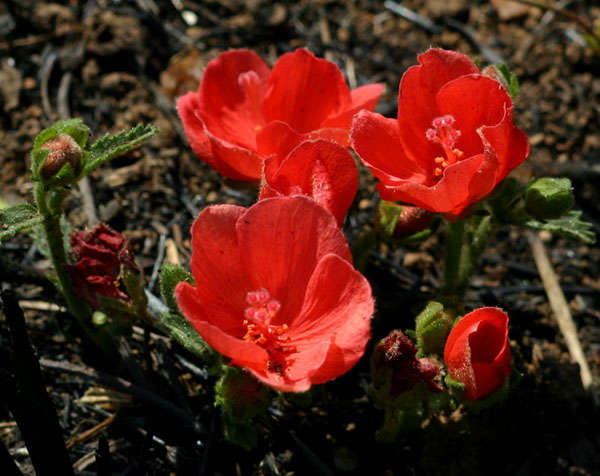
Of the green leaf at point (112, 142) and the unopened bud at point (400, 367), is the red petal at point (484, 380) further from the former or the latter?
the green leaf at point (112, 142)

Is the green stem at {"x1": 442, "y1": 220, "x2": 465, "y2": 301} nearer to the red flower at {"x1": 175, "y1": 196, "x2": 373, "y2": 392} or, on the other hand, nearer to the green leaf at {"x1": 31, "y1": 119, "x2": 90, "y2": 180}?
the red flower at {"x1": 175, "y1": 196, "x2": 373, "y2": 392}

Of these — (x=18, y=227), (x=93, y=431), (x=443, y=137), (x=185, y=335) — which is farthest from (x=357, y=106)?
(x=93, y=431)

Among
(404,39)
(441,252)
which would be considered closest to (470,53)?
(404,39)

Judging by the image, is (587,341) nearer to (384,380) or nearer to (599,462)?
(599,462)

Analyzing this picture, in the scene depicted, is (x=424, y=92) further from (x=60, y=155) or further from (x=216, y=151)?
(x=60, y=155)

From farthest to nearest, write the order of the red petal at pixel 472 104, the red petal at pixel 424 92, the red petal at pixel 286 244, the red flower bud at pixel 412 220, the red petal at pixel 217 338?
the red flower bud at pixel 412 220 < the red petal at pixel 424 92 < the red petal at pixel 472 104 < the red petal at pixel 286 244 < the red petal at pixel 217 338

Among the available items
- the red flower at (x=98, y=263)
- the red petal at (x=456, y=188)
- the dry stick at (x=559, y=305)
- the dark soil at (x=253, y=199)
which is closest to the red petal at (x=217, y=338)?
the dark soil at (x=253, y=199)

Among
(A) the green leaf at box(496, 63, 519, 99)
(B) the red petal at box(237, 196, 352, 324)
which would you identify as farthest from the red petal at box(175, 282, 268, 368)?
(A) the green leaf at box(496, 63, 519, 99)
